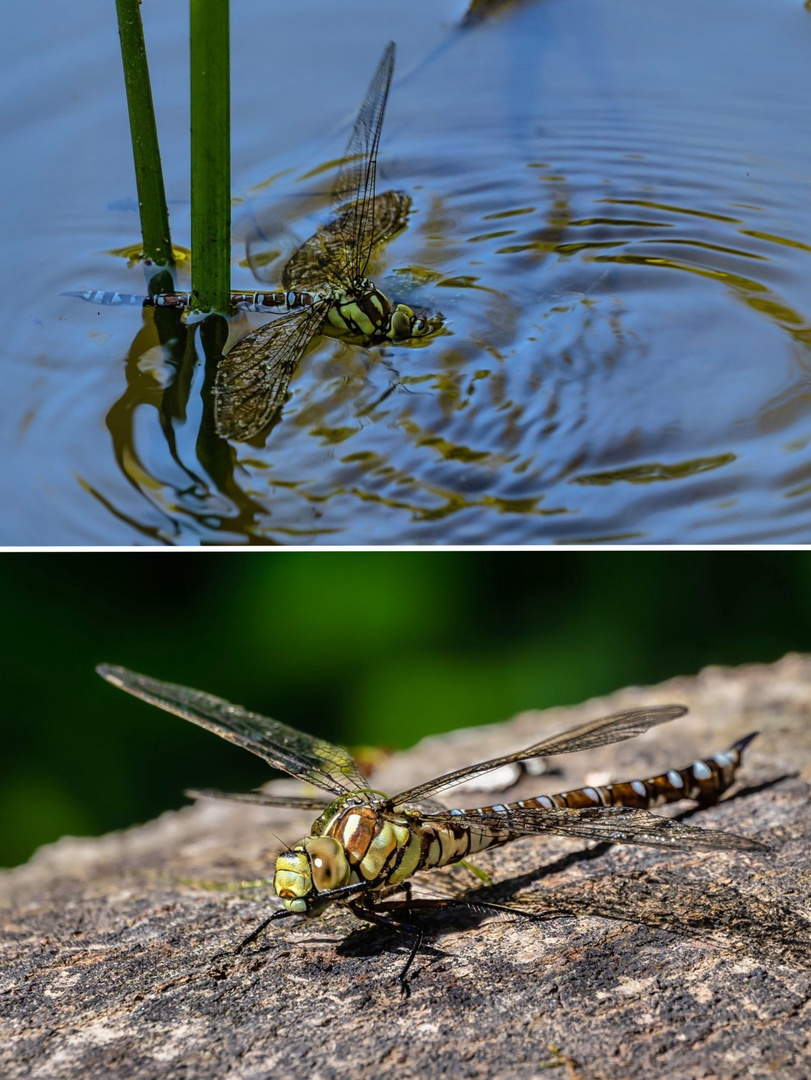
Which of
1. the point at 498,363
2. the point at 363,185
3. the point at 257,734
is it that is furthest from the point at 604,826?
the point at 363,185

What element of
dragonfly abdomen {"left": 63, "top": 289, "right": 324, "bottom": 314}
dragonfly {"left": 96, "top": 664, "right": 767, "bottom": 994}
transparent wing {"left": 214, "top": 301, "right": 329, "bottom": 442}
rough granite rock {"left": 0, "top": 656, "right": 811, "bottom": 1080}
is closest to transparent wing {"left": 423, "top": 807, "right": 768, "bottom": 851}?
dragonfly {"left": 96, "top": 664, "right": 767, "bottom": 994}

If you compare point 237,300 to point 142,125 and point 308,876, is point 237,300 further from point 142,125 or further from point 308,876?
point 308,876

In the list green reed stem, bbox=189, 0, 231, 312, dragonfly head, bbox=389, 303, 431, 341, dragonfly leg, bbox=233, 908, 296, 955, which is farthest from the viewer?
dragonfly head, bbox=389, 303, 431, 341

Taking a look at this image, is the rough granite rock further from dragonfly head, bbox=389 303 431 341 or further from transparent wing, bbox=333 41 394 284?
transparent wing, bbox=333 41 394 284

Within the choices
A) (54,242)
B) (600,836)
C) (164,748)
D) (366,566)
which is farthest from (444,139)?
(600,836)

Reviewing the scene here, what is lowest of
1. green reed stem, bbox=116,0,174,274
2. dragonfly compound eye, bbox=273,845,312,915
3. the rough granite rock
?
the rough granite rock

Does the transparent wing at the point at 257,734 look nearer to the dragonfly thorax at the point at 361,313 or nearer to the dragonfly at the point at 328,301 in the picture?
the dragonfly at the point at 328,301

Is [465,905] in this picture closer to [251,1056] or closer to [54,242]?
[251,1056]
